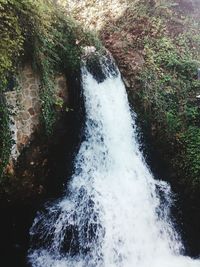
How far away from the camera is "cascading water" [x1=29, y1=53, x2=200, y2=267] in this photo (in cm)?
643

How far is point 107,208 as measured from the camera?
675 cm

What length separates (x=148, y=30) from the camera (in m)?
10.3

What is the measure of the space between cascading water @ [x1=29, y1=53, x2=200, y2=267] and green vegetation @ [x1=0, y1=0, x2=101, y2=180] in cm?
65

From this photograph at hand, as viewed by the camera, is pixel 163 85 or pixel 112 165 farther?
pixel 163 85

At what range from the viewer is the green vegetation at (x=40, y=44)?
592cm

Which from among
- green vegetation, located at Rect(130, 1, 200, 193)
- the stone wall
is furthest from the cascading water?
the stone wall

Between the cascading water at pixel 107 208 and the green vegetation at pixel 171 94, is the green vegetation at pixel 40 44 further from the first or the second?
the green vegetation at pixel 171 94

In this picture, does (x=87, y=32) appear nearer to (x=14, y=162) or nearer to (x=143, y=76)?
(x=143, y=76)

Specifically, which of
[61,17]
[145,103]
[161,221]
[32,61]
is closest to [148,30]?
[145,103]

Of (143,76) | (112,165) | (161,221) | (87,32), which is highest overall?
(87,32)

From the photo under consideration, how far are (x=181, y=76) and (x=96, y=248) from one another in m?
4.93

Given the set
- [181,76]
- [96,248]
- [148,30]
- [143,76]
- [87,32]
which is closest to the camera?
[96,248]

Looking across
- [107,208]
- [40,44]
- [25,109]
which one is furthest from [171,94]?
[25,109]

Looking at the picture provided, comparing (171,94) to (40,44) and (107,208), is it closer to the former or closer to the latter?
(107,208)
